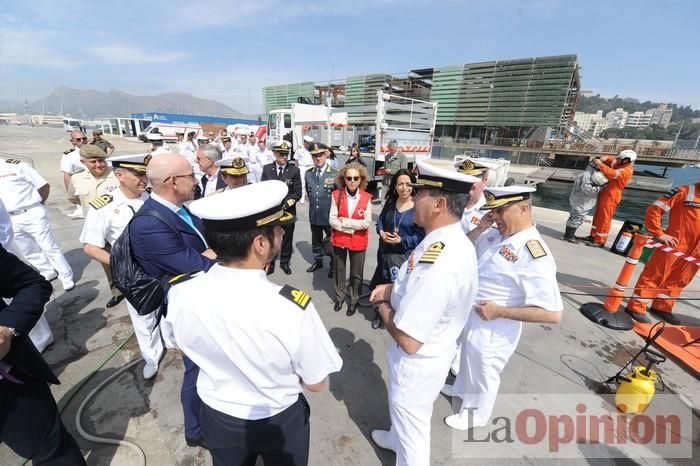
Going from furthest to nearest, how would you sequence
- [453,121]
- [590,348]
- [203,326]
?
[453,121] < [590,348] < [203,326]

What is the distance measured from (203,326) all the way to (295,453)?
813 millimetres

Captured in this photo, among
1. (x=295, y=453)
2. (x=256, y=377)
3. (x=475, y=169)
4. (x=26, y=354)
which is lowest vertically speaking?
(x=295, y=453)

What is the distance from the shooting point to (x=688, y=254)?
3.68 m

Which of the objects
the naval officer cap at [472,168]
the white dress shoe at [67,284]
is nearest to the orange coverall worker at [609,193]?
the naval officer cap at [472,168]

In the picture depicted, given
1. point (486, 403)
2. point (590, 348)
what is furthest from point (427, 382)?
point (590, 348)

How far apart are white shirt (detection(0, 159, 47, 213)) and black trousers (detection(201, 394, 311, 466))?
425 cm

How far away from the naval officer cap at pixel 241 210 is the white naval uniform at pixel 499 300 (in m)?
1.65

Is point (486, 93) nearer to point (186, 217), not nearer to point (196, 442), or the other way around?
point (186, 217)

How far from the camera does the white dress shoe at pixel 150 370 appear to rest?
8.70ft

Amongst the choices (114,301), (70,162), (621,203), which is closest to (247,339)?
(114,301)

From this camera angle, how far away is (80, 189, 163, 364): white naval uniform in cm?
258

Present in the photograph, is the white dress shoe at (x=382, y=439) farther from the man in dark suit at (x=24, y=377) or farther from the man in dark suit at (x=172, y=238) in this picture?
the man in dark suit at (x=24, y=377)

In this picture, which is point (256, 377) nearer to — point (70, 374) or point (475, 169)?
point (70, 374)

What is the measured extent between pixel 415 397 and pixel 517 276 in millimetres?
1045
